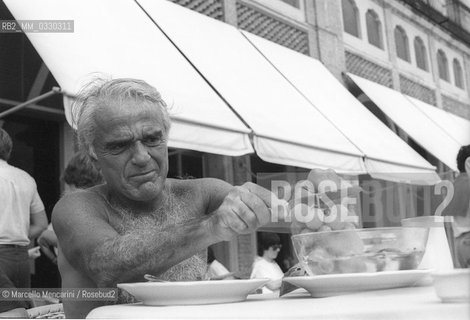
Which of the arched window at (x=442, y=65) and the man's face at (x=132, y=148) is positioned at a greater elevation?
the arched window at (x=442, y=65)

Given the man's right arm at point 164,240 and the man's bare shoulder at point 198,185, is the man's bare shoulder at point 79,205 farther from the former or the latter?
the man's bare shoulder at point 198,185

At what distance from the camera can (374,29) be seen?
105 cm

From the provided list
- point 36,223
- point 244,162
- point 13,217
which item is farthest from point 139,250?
point 244,162

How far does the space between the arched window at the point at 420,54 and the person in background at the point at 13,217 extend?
0.90 meters

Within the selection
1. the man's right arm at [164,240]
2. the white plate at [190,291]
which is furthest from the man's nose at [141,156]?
the white plate at [190,291]

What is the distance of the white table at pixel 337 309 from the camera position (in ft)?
1.27

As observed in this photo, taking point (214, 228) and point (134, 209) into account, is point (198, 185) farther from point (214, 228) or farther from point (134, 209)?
point (214, 228)

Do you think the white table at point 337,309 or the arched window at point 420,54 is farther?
the arched window at point 420,54

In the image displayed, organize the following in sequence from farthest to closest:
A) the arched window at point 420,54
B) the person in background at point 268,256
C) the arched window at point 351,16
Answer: the person in background at point 268,256
the arched window at point 351,16
the arched window at point 420,54

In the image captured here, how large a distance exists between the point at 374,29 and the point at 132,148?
0.55m

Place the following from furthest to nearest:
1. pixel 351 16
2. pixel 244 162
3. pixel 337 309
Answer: pixel 244 162
pixel 351 16
pixel 337 309

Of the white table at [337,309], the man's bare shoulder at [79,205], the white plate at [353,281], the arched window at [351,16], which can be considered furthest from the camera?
the arched window at [351,16]

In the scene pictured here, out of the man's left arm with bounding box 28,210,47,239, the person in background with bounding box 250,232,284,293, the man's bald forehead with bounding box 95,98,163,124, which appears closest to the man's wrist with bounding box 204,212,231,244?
the man's bald forehead with bounding box 95,98,163,124

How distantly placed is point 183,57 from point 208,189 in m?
1.07
